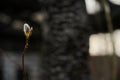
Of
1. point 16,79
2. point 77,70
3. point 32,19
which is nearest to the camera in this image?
point 77,70

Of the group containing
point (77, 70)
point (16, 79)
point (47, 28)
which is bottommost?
point (16, 79)

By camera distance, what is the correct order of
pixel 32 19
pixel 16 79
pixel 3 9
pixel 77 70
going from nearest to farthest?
pixel 77 70, pixel 3 9, pixel 32 19, pixel 16 79

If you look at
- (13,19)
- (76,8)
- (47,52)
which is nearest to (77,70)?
(47,52)

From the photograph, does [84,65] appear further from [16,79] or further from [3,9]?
[16,79]

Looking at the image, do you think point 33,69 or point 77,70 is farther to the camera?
point 33,69

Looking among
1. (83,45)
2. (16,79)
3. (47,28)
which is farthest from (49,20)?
(16,79)

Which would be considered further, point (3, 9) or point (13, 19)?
point (13, 19)

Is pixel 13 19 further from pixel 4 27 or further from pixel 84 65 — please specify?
pixel 84 65

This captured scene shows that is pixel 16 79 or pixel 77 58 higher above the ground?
pixel 77 58

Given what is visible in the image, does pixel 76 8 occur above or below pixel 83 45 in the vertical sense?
above
